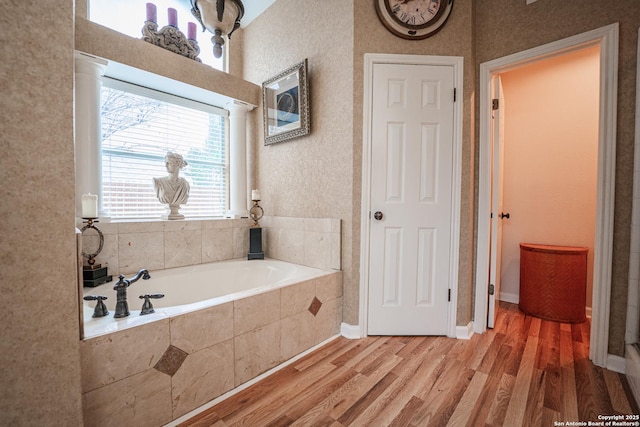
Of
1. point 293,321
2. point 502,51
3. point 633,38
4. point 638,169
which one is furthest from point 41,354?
point 633,38

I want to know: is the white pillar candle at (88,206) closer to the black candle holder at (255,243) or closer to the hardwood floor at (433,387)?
the black candle holder at (255,243)

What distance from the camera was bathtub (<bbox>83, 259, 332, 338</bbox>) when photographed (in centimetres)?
150

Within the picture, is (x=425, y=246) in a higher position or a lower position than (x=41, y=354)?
higher

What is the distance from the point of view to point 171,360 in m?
1.25

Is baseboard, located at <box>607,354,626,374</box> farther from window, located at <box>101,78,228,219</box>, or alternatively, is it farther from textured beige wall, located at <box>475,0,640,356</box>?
window, located at <box>101,78,228,219</box>

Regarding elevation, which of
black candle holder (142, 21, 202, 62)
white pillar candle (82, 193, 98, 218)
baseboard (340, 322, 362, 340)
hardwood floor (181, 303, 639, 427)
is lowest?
hardwood floor (181, 303, 639, 427)

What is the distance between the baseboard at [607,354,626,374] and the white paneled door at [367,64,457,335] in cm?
90

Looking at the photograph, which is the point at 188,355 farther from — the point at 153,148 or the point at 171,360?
the point at 153,148

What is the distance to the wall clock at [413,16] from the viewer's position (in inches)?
77.7

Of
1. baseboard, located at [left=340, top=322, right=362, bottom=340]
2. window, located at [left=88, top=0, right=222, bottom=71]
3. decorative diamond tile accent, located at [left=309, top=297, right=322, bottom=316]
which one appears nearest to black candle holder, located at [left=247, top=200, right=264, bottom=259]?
decorative diamond tile accent, located at [left=309, top=297, right=322, bottom=316]

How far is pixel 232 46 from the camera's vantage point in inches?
117

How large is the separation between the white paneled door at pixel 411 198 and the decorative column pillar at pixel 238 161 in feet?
4.73

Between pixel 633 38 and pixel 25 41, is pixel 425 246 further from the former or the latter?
pixel 25 41

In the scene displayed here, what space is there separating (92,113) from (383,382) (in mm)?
2641
